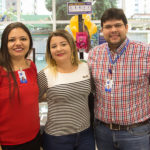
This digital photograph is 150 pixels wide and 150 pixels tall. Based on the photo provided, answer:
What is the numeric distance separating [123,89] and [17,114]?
0.83m

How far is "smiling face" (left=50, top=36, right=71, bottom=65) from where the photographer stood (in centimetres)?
154

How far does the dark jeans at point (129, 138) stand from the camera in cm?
147

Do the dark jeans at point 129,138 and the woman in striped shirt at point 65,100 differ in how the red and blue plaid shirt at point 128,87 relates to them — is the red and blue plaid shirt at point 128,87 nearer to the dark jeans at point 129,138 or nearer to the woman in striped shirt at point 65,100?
the dark jeans at point 129,138

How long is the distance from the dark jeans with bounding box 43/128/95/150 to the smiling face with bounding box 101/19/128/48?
771mm

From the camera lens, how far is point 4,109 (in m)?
1.30

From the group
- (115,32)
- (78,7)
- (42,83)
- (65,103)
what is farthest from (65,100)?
(78,7)

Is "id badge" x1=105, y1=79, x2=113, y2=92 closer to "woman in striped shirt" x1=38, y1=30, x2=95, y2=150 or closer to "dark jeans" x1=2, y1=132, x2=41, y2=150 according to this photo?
"woman in striped shirt" x1=38, y1=30, x2=95, y2=150

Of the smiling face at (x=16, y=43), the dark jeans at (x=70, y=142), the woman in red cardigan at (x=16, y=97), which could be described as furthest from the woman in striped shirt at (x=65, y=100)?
the smiling face at (x=16, y=43)

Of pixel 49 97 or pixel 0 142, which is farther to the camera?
pixel 49 97

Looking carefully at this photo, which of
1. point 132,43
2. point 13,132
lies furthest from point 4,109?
point 132,43

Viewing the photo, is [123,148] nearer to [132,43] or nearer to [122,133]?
[122,133]

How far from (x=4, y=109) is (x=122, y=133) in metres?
0.93

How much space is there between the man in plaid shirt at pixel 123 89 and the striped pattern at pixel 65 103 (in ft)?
0.61

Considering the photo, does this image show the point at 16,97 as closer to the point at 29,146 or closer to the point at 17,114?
the point at 17,114
